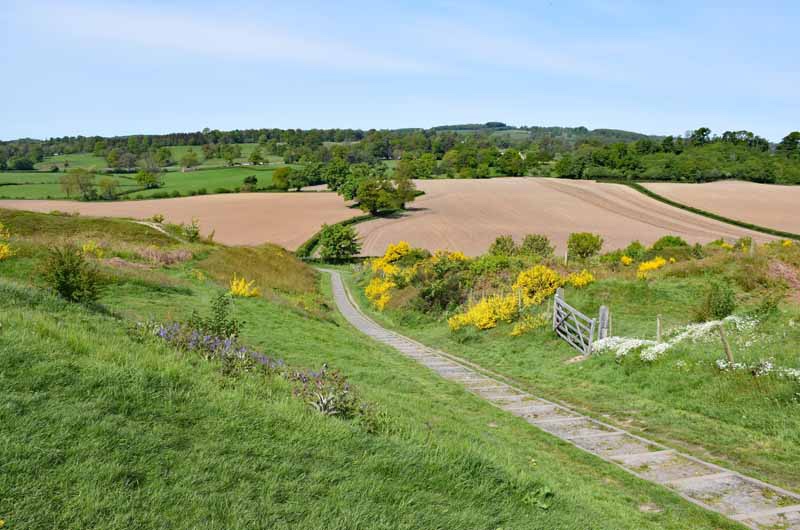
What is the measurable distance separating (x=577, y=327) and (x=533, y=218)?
74901mm

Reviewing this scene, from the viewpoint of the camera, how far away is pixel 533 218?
91.1 metres

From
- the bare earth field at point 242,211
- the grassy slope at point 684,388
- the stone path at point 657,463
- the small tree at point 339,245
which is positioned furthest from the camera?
the bare earth field at point 242,211

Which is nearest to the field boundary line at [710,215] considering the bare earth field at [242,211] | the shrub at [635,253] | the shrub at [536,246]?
the shrub at [635,253]

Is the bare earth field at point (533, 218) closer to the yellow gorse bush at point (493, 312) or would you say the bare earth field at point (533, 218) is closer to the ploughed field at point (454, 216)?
the ploughed field at point (454, 216)

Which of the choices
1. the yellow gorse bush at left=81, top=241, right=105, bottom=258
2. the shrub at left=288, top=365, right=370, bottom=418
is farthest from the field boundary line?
the shrub at left=288, top=365, right=370, bottom=418

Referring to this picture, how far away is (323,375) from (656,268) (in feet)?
91.4

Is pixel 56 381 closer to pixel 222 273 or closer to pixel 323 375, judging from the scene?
pixel 323 375

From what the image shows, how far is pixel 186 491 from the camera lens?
4812mm

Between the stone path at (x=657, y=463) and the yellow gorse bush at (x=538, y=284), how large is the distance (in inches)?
345

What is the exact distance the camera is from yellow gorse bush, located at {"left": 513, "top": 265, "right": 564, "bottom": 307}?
81.1 feet

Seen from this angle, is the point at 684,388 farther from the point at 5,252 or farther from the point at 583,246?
the point at 583,246

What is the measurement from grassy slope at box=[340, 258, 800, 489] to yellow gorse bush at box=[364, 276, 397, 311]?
601 inches

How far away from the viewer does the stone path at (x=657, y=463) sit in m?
7.63

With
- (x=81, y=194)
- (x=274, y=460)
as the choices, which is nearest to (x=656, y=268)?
(x=274, y=460)
